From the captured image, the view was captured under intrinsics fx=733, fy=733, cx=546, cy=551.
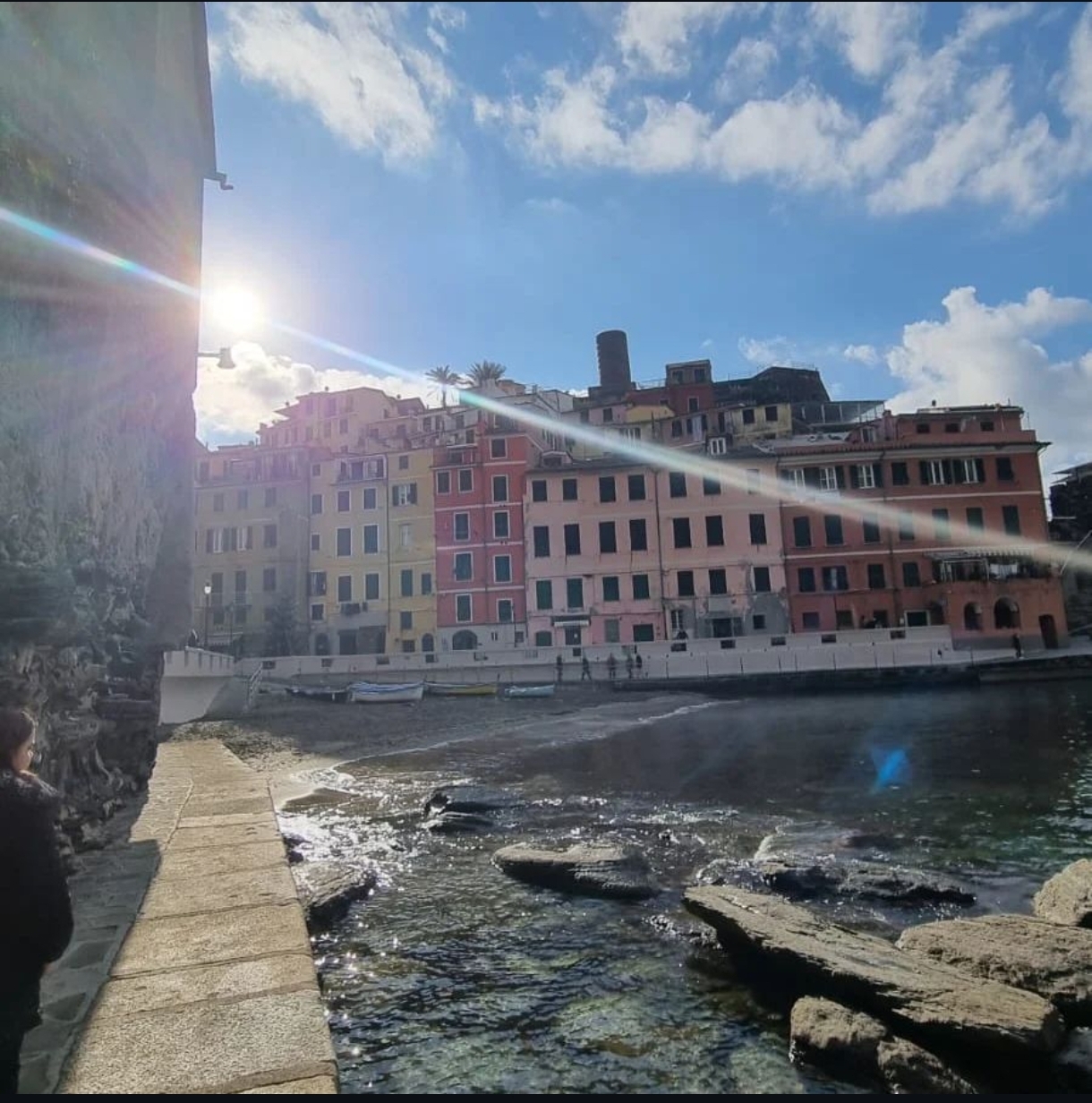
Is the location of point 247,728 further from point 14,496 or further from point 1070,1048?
point 1070,1048

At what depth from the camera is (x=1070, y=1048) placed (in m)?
4.42

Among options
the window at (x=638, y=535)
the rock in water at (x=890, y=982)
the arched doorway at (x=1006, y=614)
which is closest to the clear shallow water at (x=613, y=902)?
the rock in water at (x=890, y=982)

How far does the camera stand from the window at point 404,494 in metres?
51.0

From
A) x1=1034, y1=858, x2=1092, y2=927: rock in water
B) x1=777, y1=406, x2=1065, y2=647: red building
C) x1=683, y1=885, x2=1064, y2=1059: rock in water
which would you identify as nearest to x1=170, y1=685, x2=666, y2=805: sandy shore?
x1=683, y1=885, x2=1064, y2=1059: rock in water

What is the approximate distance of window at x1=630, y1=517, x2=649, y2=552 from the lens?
45875mm

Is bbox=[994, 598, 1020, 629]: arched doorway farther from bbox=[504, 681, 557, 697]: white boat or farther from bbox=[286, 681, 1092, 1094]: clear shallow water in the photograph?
bbox=[504, 681, 557, 697]: white boat

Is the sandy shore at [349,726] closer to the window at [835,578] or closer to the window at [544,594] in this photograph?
the window at [544,594]

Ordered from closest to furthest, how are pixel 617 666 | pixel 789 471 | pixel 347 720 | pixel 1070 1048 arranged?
1. pixel 1070 1048
2. pixel 347 720
3. pixel 617 666
4. pixel 789 471

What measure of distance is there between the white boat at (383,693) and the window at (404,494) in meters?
18.0

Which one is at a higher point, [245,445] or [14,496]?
[245,445]

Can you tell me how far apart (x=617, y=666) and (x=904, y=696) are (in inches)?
541

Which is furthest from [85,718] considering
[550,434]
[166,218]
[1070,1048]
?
[550,434]

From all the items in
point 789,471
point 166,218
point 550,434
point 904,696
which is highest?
point 550,434

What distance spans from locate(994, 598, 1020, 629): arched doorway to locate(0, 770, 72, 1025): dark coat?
47.6 meters
